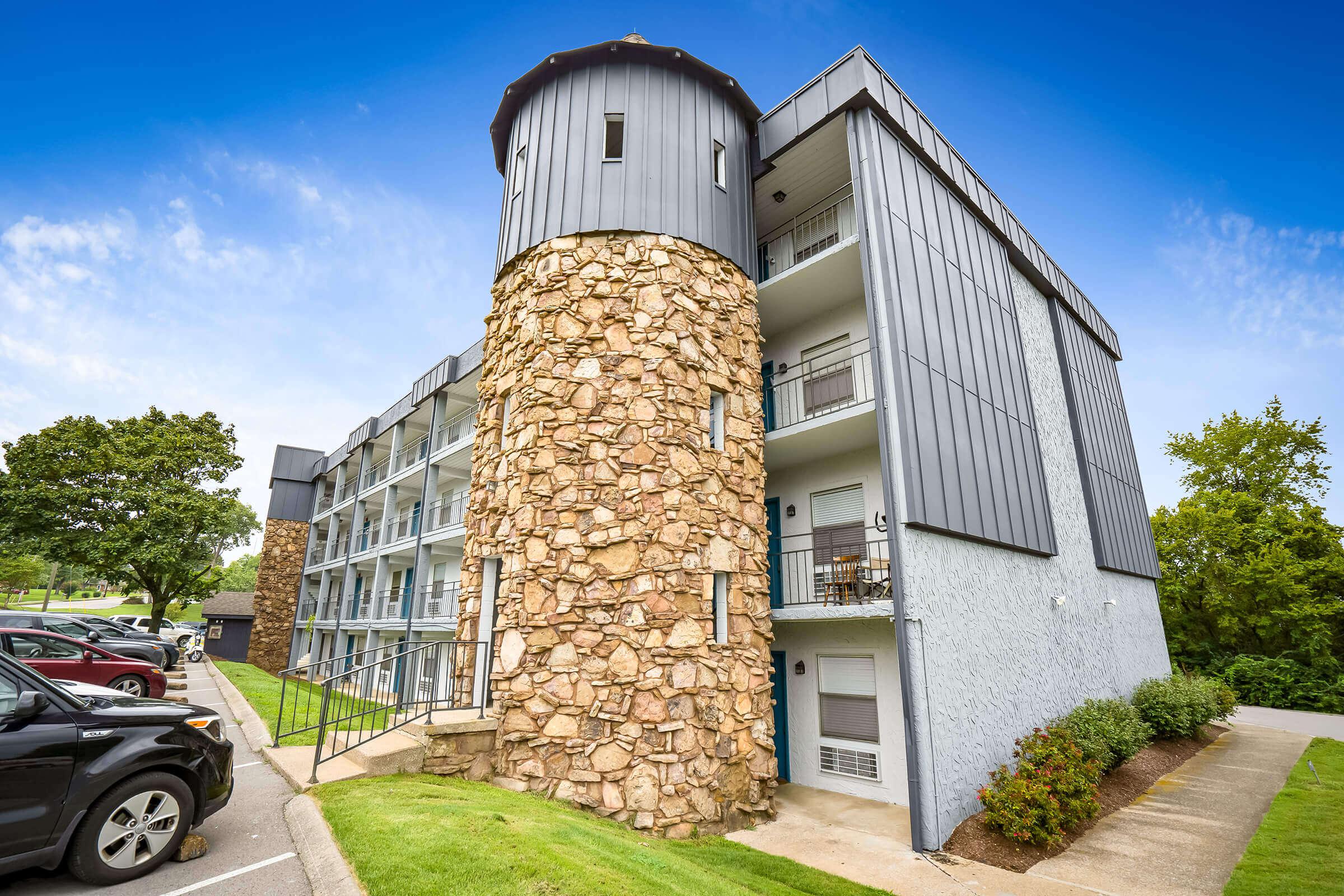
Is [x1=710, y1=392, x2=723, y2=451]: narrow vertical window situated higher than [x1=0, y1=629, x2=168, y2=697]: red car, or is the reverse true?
[x1=710, y1=392, x2=723, y2=451]: narrow vertical window

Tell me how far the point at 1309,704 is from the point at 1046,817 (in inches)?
848

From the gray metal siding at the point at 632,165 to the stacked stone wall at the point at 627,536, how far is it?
532 mm

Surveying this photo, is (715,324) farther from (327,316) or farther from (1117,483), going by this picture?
(327,316)

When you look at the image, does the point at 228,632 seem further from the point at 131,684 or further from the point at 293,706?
the point at 131,684

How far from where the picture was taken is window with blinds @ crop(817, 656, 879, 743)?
10.4 m

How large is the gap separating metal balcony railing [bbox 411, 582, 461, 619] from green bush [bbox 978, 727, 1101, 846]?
1460 centimetres

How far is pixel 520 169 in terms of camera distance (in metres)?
12.0

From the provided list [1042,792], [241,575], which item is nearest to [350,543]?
[1042,792]

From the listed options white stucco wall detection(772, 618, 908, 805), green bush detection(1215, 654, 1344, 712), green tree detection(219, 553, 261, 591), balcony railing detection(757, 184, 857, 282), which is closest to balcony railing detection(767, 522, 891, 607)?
white stucco wall detection(772, 618, 908, 805)

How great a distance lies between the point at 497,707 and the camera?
8711mm

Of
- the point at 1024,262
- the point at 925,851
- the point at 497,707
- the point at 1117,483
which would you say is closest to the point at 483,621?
the point at 497,707

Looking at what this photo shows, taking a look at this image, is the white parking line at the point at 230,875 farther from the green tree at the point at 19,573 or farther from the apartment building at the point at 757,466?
the green tree at the point at 19,573

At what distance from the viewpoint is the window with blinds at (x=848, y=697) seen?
34.2 feet

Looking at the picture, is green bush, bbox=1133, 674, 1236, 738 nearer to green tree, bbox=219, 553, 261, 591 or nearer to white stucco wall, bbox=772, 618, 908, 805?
white stucco wall, bbox=772, 618, 908, 805
